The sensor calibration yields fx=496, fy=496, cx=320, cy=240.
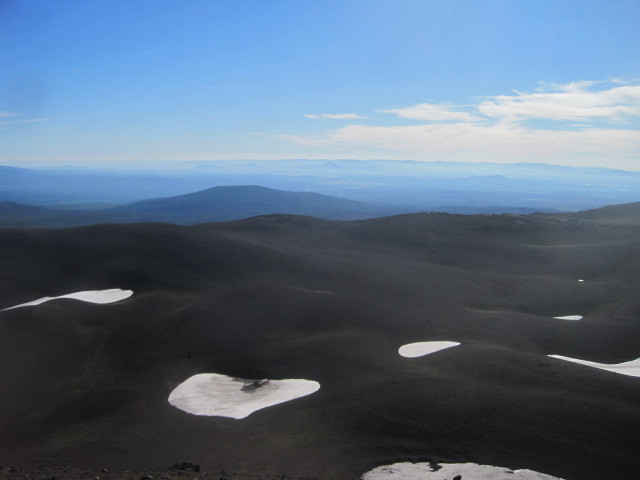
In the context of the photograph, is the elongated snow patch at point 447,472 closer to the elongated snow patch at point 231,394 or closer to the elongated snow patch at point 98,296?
the elongated snow patch at point 231,394

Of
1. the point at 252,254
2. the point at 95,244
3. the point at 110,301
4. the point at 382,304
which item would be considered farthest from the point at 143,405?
the point at 95,244

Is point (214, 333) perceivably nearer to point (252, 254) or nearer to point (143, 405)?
point (143, 405)

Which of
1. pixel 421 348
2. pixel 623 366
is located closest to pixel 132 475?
pixel 421 348

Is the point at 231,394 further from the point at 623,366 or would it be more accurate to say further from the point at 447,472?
the point at 623,366

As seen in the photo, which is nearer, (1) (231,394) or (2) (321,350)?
(1) (231,394)

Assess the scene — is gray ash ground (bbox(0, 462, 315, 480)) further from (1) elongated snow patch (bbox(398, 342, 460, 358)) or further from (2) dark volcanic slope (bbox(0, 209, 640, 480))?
(1) elongated snow patch (bbox(398, 342, 460, 358))

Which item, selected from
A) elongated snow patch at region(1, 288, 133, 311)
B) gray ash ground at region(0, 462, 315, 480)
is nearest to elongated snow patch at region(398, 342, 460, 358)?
gray ash ground at region(0, 462, 315, 480)

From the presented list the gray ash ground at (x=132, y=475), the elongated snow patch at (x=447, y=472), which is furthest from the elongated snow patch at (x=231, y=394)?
the elongated snow patch at (x=447, y=472)
